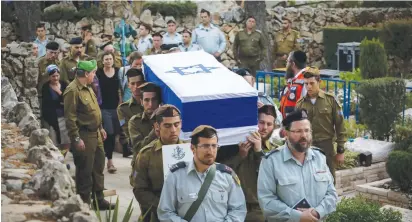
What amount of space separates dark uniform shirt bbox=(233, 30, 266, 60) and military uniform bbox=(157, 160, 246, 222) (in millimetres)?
9662

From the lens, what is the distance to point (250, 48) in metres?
15.5

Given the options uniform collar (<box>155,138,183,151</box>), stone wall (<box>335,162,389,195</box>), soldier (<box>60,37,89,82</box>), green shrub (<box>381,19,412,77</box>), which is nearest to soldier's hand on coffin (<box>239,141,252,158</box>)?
uniform collar (<box>155,138,183,151</box>)

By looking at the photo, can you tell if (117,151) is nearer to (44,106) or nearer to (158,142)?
(44,106)

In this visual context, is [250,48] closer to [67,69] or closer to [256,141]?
[67,69]

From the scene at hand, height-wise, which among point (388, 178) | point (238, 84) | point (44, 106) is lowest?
point (388, 178)

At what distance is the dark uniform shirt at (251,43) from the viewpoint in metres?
15.5

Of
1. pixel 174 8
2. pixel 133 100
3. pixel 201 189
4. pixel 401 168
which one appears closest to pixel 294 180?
pixel 201 189

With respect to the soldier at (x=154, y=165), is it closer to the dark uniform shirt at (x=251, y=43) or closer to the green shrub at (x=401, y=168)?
the green shrub at (x=401, y=168)

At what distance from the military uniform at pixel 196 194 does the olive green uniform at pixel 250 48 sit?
9662 mm

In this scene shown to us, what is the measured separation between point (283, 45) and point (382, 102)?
756cm

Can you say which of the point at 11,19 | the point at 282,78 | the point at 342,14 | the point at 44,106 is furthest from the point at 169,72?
the point at 342,14

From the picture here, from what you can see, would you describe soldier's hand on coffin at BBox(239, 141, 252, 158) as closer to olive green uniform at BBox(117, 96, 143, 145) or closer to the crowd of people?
the crowd of people

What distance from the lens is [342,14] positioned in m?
22.4

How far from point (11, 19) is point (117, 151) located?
7.08 meters
